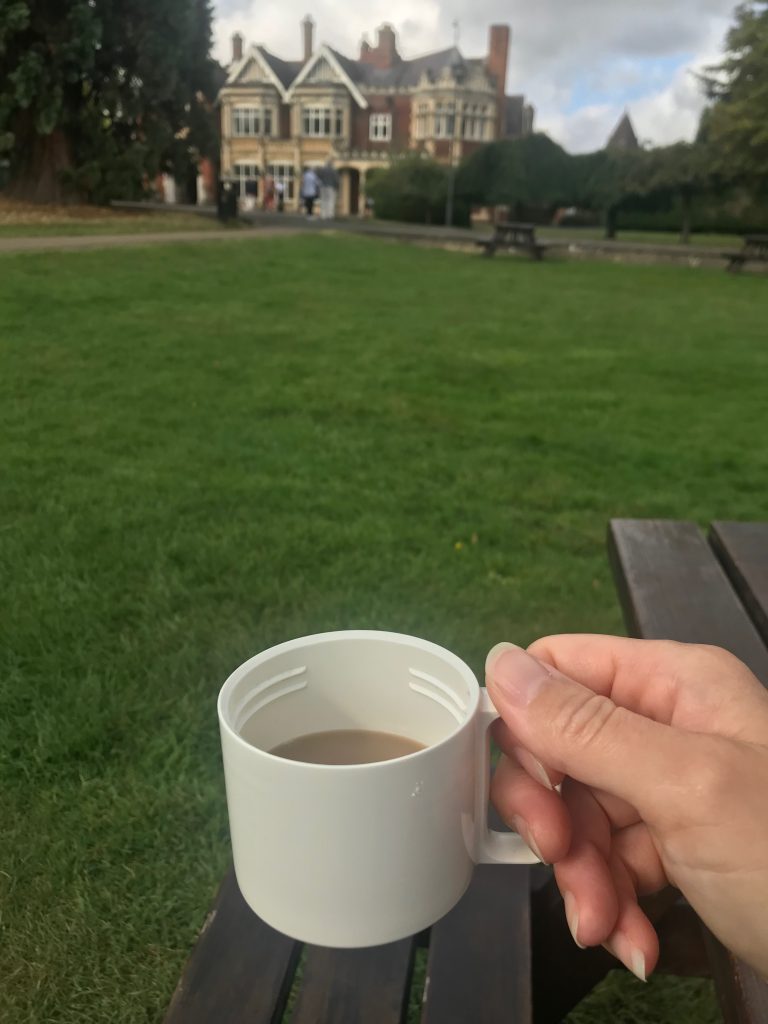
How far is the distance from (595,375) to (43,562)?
5232 millimetres

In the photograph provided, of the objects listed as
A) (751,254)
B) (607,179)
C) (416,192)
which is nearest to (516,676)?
(751,254)

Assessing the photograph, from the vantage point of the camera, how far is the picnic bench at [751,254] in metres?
18.7

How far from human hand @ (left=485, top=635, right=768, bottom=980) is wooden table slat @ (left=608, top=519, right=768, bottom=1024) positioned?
0.50 m

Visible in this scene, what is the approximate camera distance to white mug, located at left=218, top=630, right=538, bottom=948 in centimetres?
Result: 87

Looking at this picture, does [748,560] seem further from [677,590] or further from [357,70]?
[357,70]

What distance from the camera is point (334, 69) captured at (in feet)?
168

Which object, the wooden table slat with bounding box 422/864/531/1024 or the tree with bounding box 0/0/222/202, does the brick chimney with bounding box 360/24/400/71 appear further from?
the wooden table slat with bounding box 422/864/531/1024

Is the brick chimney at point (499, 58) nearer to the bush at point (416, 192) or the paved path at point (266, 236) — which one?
the bush at point (416, 192)

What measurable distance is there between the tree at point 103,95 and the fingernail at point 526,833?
1900 cm

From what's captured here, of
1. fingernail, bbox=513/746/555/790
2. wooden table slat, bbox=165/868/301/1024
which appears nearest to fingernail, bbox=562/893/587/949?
fingernail, bbox=513/746/555/790

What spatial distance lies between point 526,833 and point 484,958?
0.30m

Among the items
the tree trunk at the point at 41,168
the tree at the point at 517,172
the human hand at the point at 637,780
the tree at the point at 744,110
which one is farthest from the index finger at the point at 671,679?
the tree at the point at 517,172

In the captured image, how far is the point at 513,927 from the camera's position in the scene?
1.24 meters

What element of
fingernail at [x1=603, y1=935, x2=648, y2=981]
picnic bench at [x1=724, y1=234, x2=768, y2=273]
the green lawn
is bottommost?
the green lawn
